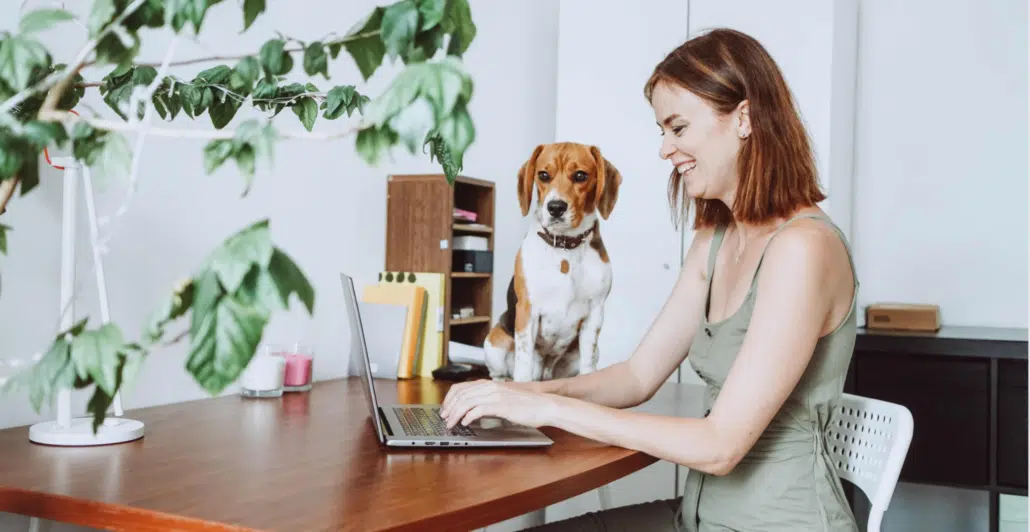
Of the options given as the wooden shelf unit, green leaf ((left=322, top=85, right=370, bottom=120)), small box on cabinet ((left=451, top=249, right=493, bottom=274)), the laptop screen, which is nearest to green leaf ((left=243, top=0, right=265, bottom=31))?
green leaf ((left=322, top=85, right=370, bottom=120))

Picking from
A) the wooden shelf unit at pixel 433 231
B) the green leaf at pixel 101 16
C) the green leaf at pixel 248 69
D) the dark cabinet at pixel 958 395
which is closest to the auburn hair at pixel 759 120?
the wooden shelf unit at pixel 433 231

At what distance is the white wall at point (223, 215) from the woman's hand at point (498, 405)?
0.55m

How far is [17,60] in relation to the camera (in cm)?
59

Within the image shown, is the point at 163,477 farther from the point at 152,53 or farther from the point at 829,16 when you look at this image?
the point at 829,16

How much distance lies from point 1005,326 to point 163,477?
2.74 metres

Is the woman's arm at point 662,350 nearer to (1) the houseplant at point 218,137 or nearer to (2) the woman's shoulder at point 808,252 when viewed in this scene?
(2) the woman's shoulder at point 808,252

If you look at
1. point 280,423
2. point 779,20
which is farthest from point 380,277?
point 779,20

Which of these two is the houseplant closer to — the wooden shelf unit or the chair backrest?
the chair backrest

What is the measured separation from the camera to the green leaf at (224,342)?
19.6 inches

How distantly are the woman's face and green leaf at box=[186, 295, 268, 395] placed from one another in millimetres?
1113

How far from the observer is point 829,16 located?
268cm

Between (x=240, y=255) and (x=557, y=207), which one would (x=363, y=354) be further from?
(x=240, y=255)

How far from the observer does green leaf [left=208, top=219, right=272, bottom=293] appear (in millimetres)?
494

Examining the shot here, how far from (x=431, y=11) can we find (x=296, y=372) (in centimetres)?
143
